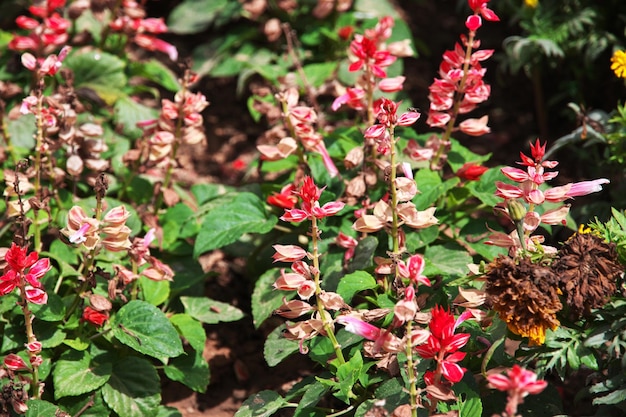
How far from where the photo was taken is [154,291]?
2467 mm

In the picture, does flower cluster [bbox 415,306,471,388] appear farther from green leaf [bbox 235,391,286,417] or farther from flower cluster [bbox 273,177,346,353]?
green leaf [bbox 235,391,286,417]

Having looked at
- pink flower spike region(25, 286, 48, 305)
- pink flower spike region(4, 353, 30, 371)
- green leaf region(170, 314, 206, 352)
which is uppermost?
pink flower spike region(25, 286, 48, 305)

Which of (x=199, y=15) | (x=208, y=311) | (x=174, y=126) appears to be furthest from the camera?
(x=199, y=15)

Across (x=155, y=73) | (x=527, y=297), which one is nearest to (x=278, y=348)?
(x=527, y=297)

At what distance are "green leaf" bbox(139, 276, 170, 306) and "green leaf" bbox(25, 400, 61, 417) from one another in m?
0.47

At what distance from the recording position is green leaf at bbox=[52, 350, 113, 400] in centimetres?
216

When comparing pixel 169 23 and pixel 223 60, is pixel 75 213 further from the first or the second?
pixel 169 23

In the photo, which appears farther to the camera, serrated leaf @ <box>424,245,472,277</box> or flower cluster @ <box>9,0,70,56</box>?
flower cluster @ <box>9,0,70,56</box>

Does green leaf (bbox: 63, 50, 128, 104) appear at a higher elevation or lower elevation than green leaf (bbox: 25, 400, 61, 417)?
higher

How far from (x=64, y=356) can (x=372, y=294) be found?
943 mm

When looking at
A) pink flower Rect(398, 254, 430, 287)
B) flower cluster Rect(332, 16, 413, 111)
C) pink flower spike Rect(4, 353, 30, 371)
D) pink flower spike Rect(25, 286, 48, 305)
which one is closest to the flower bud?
pink flower Rect(398, 254, 430, 287)

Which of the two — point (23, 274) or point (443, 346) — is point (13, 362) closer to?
point (23, 274)

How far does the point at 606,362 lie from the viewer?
183 centimetres

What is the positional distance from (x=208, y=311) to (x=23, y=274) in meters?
0.71
